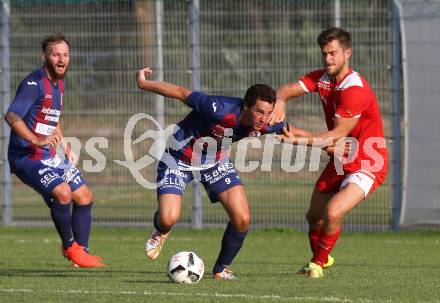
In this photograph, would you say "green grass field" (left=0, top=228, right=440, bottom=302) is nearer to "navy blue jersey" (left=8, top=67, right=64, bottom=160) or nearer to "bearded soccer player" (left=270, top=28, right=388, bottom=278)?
"bearded soccer player" (left=270, top=28, right=388, bottom=278)

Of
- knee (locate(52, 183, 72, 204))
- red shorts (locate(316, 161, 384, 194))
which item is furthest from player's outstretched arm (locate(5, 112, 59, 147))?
red shorts (locate(316, 161, 384, 194))

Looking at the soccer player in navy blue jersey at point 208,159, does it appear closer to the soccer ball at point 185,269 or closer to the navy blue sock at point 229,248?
the navy blue sock at point 229,248

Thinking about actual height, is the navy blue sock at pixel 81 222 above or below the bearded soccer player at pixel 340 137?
below

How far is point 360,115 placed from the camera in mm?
10227

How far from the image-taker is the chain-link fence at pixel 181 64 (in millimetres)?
16609

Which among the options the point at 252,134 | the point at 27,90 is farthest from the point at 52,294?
the point at 27,90

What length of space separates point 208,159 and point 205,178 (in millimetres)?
177

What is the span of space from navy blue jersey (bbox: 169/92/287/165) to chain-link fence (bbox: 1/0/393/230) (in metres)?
6.50

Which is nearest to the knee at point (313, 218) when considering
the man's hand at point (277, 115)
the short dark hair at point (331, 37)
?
the man's hand at point (277, 115)

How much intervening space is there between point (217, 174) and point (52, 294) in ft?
7.10

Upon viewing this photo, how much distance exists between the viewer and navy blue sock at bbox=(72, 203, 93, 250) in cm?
1217

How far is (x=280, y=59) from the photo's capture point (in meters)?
17.0

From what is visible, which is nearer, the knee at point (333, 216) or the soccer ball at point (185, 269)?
the soccer ball at point (185, 269)

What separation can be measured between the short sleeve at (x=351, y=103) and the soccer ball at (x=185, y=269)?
1.85 m
